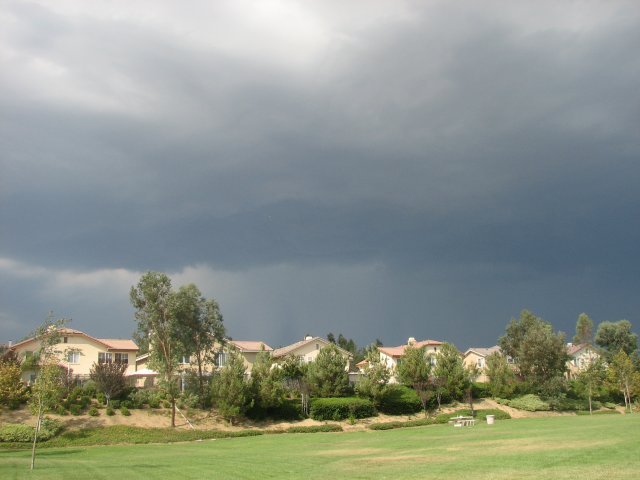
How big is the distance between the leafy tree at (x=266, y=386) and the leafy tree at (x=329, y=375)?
5.77m

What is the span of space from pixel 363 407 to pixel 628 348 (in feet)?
242

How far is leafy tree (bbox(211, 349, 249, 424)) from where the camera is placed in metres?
55.8

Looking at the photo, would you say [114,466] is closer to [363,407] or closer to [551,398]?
[363,407]

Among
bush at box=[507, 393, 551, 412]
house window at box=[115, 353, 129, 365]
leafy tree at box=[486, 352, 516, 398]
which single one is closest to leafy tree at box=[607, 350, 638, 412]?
bush at box=[507, 393, 551, 412]


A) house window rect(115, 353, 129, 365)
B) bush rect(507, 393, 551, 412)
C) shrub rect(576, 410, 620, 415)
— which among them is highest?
house window rect(115, 353, 129, 365)

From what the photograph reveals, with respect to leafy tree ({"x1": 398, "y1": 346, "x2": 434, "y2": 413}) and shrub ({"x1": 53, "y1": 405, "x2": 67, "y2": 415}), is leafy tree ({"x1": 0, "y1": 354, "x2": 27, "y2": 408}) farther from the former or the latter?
leafy tree ({"x1": 398, "y1": 346, "x2": 434, "y2": 413})

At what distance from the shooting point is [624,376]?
72812mm

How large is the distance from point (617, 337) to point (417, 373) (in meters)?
64.9

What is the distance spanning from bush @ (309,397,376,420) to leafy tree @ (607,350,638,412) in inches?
1372

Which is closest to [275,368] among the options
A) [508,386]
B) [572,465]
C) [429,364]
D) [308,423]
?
[308,423]

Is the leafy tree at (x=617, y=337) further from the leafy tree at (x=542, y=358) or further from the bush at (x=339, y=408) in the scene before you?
the bush at (x=339, y=408)

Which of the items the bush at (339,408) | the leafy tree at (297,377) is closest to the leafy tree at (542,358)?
the bush at (339,408)

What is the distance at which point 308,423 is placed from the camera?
194 ft

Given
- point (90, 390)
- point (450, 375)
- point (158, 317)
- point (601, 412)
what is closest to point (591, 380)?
point (601, 412)
